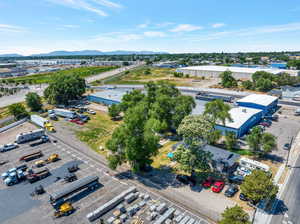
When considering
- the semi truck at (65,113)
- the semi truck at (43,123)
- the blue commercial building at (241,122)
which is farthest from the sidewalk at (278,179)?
the semi truck at (65,113)

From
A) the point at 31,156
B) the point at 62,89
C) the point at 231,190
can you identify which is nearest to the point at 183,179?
the point at 231,190

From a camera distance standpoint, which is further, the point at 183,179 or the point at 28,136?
the point at 28,136

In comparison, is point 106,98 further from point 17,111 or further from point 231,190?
point 231,190

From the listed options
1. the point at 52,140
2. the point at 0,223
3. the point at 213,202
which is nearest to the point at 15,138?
the point at 52,140

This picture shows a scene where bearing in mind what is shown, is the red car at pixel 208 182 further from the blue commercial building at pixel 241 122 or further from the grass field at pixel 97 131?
the grass field at pixel 97 131

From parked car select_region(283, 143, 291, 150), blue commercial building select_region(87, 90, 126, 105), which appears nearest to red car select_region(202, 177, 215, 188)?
parked car select_region(283, 143, 291, 150)

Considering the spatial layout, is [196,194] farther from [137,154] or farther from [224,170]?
[137,154]
